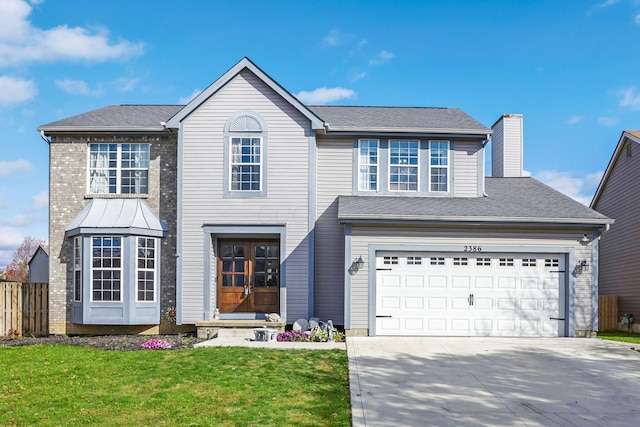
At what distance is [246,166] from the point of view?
50.9 feet

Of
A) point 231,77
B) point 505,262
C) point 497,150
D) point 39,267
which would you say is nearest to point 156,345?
point 231,77

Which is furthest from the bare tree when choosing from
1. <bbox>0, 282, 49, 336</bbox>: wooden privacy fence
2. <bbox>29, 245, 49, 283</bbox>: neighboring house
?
<bbox>0, 282, 49, 336</bbox>: wooden privacy fence

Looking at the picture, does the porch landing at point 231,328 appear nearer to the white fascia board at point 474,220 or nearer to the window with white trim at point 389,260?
the window with white trim at point 389,260

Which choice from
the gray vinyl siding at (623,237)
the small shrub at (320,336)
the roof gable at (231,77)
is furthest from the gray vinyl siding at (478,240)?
the gray vinyl siding at (623,237)

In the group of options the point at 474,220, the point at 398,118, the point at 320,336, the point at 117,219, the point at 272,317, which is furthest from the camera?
the point at 398,118

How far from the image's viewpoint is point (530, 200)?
15914mm

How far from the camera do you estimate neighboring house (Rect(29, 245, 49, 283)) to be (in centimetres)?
2316

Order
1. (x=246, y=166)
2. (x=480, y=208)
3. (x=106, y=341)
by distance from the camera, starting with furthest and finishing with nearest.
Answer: (x=246, y=166) → (x=480, y=208) → (x=106, y=341)

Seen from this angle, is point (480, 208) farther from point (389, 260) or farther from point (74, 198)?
point (74, 198)

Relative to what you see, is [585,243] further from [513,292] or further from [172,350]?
[172,350]

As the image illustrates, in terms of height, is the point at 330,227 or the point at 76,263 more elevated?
the point at 330,227

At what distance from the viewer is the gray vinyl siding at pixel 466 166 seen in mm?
16156

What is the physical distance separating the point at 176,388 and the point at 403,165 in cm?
998

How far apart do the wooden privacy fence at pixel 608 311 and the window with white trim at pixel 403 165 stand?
8735 mm
